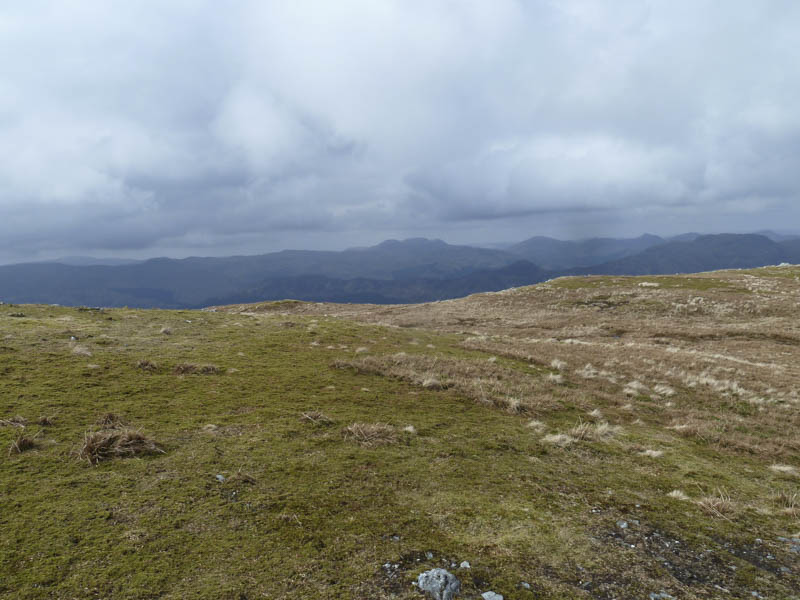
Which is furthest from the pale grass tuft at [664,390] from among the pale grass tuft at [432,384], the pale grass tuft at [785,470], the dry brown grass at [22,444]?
the dry brown grass at [22,444]

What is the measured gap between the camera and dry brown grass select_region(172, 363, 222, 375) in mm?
15938

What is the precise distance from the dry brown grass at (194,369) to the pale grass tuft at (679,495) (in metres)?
16.3

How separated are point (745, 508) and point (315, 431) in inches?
446

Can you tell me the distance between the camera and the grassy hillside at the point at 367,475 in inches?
246

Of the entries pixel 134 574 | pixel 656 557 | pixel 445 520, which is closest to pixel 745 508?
pixel 656 557

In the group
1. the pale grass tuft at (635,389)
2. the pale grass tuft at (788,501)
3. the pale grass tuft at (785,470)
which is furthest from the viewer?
the pale grass tuft at (635,389)

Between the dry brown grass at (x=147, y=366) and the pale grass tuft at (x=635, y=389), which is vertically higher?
the dry brown grass at (x=147, y=366)

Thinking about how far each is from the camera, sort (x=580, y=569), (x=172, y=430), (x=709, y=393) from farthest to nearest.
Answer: (x=709, y=393) < (x=172, y=430) < (x=580, y=569)

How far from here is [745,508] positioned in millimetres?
9484

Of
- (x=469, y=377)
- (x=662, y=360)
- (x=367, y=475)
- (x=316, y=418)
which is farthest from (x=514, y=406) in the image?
(x=662, y=360)

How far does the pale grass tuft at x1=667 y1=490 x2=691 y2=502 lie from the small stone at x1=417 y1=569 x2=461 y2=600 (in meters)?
7.24

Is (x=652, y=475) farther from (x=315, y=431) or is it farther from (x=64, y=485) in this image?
(x=64, y=485)

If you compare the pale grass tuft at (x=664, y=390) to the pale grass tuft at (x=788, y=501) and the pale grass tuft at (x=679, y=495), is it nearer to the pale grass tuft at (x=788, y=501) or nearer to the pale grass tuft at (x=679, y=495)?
the pale grass tuft at (x=788, y=501)

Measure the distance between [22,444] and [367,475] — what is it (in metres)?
8.05
